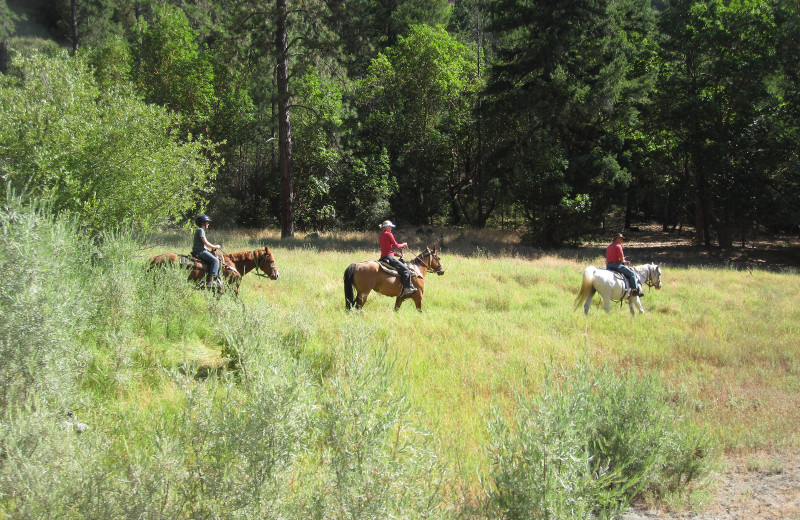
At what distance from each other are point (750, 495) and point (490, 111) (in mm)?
25520

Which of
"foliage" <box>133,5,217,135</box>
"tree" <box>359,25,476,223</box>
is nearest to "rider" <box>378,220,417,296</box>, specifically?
"tree" <box>359,25,476,223</box>

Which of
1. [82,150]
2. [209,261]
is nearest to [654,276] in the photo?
[209,261]

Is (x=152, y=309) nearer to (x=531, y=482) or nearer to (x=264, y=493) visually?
(x=264, y=493)

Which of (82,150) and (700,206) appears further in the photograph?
(700,206)

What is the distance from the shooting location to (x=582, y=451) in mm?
4273

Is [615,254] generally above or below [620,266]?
above

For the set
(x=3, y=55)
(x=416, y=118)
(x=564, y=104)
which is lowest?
(x=564, y=104)

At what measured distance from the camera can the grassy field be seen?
6258 mm

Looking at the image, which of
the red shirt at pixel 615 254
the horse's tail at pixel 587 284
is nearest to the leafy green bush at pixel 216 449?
the horse's tail at pixel 587 284

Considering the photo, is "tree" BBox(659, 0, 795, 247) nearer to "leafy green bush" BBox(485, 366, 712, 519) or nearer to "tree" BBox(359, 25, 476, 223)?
"tree" BBox(359, 25, 476, 223)

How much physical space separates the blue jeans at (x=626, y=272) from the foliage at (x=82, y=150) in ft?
38.5

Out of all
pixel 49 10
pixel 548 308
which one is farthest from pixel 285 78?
pixel 49 10

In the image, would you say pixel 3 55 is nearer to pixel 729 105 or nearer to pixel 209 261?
pixel 209 261

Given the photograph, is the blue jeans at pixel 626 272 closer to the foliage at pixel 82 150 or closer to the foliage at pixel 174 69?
the foliage at pixel 82 150
